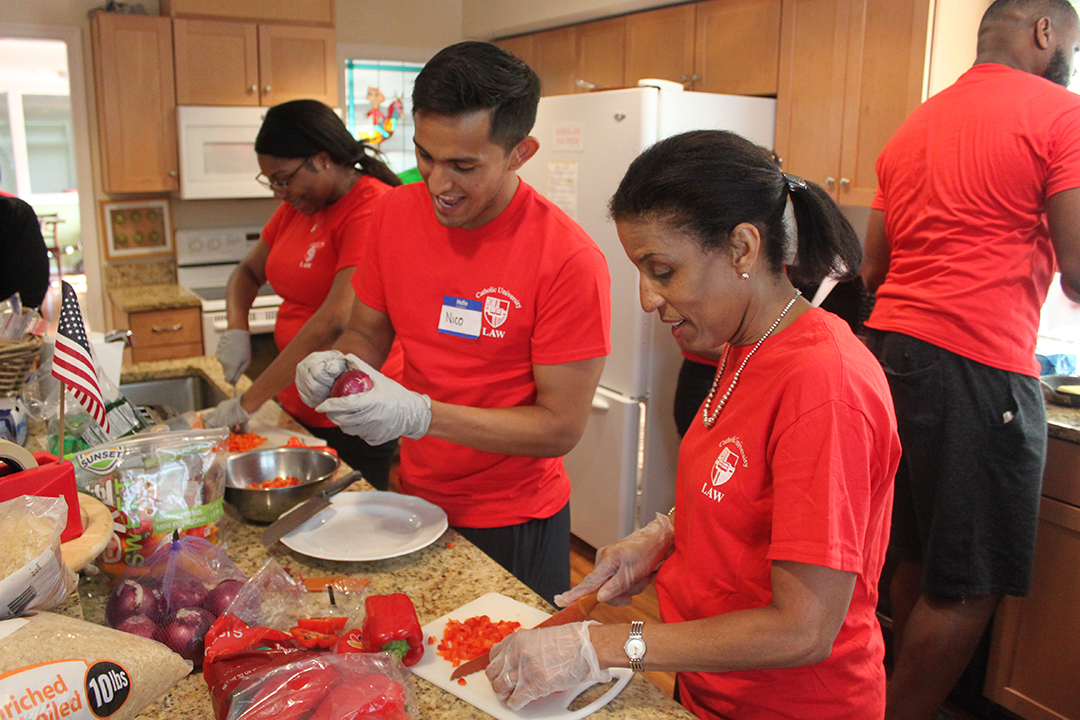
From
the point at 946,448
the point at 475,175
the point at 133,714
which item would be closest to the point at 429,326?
the point at 475,175

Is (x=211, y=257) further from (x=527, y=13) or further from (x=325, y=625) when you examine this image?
(x=325, y=625)

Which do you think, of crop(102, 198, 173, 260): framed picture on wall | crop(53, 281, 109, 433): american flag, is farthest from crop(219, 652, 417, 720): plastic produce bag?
crop(102, 198, 173, 260): framed picture on wall

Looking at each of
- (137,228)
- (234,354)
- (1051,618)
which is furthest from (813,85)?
(137,228)

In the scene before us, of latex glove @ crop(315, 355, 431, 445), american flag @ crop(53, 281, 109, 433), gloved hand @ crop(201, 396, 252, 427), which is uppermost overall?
american flag @ crop(53, 281, 109, 433)

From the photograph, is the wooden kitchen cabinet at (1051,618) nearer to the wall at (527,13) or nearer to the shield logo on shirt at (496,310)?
the shield logo on shirt at (496,310)

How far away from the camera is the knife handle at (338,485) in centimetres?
142

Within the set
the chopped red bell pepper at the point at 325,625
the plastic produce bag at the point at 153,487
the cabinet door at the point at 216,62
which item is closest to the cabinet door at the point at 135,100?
the cabinet door at the point at 216,62

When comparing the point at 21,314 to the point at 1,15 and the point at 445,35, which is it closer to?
the point at 1,15

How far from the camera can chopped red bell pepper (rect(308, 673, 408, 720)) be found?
0.81 metres

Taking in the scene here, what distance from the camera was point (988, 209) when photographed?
1885 mm

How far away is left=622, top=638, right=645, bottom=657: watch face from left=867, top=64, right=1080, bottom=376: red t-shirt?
4.39ft

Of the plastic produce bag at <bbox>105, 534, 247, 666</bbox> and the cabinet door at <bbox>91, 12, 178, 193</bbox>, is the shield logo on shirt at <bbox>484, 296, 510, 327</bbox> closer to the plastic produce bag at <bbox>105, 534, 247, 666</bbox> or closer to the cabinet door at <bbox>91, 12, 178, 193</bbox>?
the plastic produce bag at <bbox>105, 534, 247, 666</bbox>

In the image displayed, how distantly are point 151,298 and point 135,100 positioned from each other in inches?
37.1

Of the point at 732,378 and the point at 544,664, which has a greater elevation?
the point at 732,378
